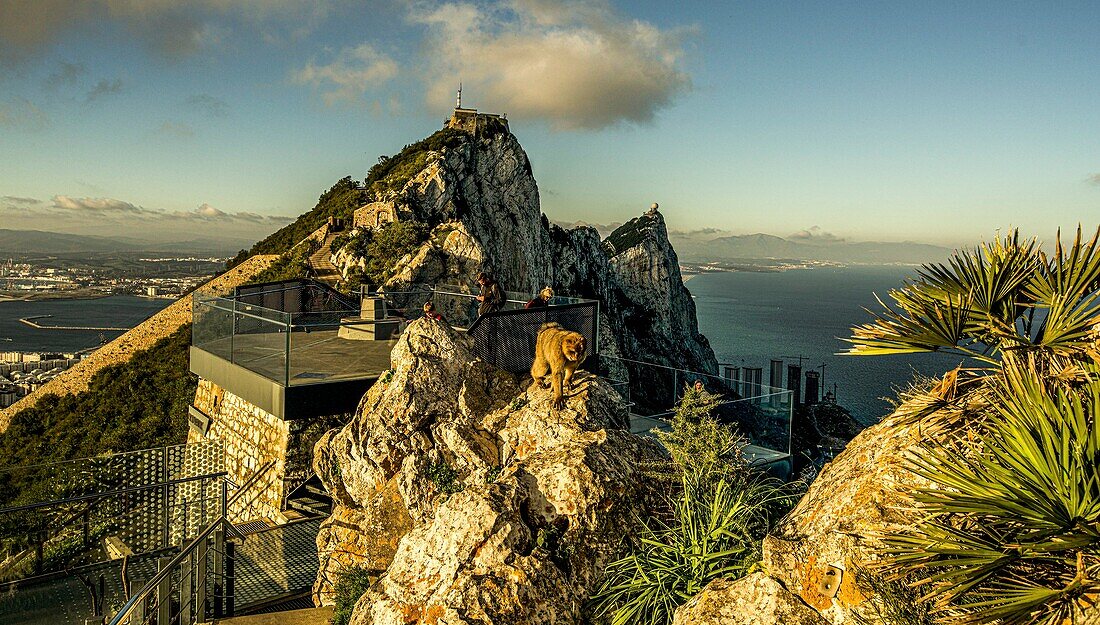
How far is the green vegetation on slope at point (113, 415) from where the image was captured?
2386 cm

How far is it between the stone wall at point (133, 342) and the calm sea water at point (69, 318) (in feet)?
29.6

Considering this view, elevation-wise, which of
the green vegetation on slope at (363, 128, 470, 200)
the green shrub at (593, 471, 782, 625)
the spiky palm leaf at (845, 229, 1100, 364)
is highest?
the green vegetation on slope at (363, 128, 470, 200)

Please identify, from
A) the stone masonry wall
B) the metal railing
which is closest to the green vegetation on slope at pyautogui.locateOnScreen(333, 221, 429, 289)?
the stone masonry wall

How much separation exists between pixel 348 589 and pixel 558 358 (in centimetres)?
385

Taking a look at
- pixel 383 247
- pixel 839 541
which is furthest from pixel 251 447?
pixel 383 247

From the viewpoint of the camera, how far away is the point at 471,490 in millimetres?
6562

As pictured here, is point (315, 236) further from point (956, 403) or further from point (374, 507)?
point (956, 403)

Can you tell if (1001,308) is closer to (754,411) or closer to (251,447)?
(754,411)

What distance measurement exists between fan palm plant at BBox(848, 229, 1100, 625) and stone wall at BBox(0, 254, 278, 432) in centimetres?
2429

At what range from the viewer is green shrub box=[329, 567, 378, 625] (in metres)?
8.45

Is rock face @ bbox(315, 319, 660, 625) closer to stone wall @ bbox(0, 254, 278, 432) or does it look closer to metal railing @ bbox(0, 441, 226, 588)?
metal railing @ bbox(0, 441, 226, 588)

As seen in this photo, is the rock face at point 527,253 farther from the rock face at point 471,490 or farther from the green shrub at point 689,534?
the green shrub at point 689,534

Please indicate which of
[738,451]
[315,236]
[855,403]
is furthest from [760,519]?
[855,403]

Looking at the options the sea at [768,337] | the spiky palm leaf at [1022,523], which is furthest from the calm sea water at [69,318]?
the spiky palm leaf at [1022,523]
